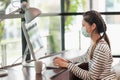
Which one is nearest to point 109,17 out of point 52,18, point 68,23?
point 68,23

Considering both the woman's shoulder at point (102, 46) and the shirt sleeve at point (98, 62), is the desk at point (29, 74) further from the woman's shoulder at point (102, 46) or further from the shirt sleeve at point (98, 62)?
the woman's shoulder at point (102, 46)

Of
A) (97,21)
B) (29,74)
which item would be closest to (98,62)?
(97,21)

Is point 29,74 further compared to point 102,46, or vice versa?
point 29,74

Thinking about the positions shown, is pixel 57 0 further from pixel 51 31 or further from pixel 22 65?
pixel 22 65

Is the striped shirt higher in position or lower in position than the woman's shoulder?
lower

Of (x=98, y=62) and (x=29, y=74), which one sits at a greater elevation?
(x=98, y=62)

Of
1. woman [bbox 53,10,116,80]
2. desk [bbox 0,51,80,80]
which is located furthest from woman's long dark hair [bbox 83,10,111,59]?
desk [bbox 0,51,80,80]

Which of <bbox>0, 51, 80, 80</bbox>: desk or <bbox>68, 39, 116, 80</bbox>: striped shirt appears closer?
<bbox>68, 39, 116, 80</bbox>: striped shirt

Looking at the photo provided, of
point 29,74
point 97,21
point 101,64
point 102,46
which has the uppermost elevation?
point 97,21

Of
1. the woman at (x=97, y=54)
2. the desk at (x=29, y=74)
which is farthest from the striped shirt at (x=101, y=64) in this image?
the desk at (x=29, y=74)

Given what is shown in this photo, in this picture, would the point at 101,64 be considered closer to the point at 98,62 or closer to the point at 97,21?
the point at 98,62

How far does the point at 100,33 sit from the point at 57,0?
2.65 metres

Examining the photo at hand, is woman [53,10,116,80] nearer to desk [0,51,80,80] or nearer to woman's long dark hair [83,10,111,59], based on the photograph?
woman's long dark hair [83,10,111,59]

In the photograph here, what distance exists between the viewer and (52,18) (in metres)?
4.39
